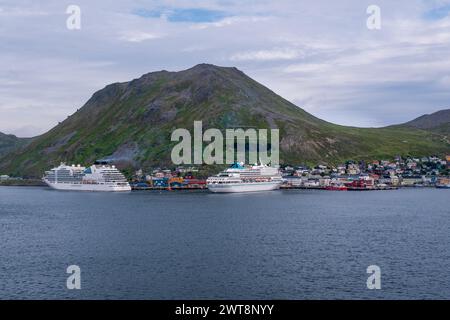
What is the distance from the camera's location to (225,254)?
244ft

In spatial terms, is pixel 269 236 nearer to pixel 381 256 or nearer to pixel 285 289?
pixel 381 256

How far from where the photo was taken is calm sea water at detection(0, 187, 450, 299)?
186 ft

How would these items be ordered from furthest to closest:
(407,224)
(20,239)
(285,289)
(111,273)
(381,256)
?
(407,224) → (20,239) → (381,256) → (111,273) → (285,289)

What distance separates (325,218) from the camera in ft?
383

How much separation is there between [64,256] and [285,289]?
3204 centimetres

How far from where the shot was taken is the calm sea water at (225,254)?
56.7 meters

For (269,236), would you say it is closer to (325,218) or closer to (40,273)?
(325,218)

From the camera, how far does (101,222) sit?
111 meters
